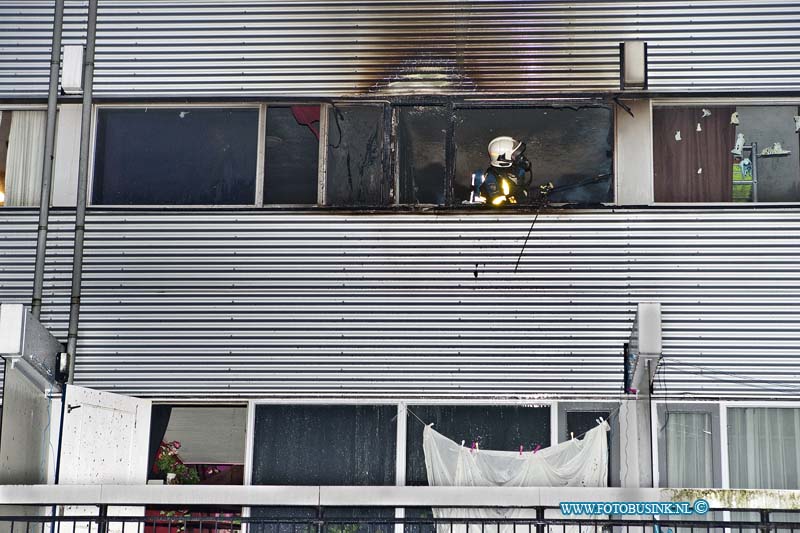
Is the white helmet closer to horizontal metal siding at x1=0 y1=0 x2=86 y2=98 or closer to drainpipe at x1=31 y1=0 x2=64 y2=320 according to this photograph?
horizontal metal siding at x1=0 y1=0 x2=86 y2=98

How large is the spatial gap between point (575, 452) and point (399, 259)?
2.87 m

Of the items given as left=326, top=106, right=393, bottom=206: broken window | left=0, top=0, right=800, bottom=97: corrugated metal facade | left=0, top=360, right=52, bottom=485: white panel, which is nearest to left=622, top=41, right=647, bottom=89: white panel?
left=0, top=0, right=800, bottom=97: corrugated metal facade

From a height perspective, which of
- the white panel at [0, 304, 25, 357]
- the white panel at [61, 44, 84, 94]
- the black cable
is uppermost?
the white panel at [61, 44, 84, 94]

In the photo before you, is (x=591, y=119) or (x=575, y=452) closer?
(x=575, y=452)

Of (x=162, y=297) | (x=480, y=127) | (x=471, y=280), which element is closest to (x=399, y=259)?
(x=471, y=280)

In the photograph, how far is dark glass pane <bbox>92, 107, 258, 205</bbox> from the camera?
13.7m

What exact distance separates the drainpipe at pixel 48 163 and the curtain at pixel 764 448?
7798mm

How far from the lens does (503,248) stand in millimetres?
13156

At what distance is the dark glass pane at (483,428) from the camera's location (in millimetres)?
12875

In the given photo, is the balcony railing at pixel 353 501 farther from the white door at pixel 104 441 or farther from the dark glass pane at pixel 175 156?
the dark glass pane at pixel 175 156

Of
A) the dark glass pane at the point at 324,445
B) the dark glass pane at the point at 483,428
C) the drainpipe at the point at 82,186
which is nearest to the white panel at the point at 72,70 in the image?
the drainpipe at the point at 82,186

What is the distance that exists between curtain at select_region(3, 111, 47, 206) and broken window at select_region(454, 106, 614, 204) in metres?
4.92

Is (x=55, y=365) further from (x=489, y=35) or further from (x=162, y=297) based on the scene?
(x=489, y=35)

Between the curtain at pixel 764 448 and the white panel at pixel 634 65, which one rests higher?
the white panel at pixel 634 65
